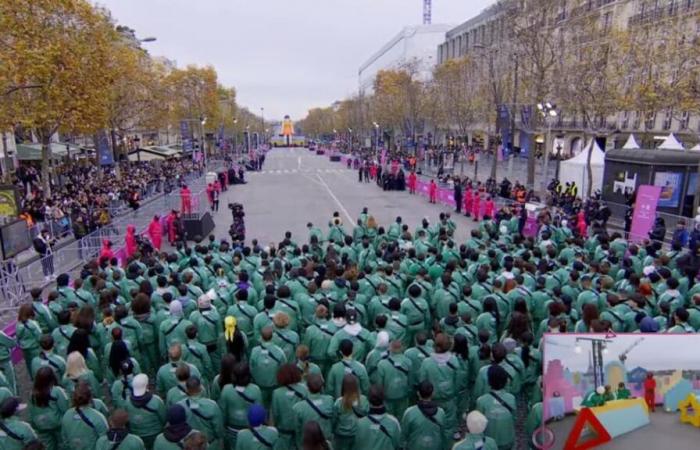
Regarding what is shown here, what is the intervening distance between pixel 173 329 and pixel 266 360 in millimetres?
1754

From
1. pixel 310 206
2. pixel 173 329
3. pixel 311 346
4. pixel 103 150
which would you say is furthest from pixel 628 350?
pixel 103 150

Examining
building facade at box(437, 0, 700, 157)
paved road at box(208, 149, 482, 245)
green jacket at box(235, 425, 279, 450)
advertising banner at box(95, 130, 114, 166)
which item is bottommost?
paved road at box(208, 149, 482, 245)

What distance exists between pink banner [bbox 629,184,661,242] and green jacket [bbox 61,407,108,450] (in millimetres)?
17293

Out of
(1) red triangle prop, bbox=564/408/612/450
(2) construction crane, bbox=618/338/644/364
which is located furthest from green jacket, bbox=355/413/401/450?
(2) construction crane, bbox=618/338/644/364

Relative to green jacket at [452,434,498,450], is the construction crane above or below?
above

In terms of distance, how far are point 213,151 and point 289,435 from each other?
245 feet

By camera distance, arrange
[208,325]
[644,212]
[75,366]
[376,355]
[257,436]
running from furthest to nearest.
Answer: [644,212], [208,325], [376,355], [75,366], [257,436]

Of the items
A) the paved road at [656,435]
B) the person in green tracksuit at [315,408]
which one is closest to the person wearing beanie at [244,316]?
the person in green tracksuit at [315,408]

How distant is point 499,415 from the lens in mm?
5625

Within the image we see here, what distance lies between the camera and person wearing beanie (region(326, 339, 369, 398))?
639 centimetres

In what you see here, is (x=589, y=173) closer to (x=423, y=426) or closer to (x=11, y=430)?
(x=423, y=426)

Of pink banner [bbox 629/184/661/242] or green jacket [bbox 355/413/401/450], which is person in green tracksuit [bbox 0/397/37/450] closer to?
green jacket [bbox 355/413/401/450]

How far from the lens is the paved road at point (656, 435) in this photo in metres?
5.42

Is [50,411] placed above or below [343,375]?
below
